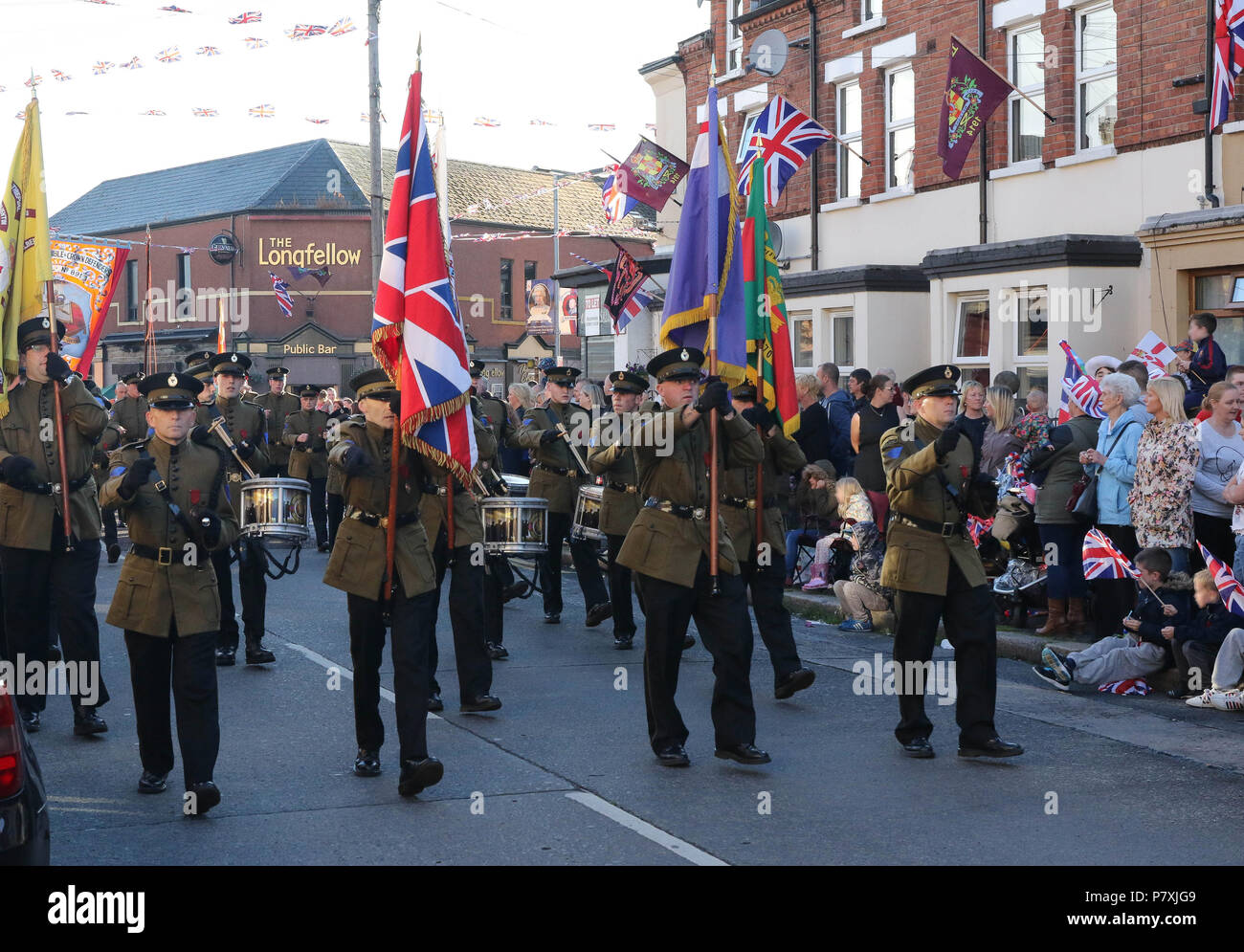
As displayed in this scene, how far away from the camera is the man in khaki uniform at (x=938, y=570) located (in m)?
7.53

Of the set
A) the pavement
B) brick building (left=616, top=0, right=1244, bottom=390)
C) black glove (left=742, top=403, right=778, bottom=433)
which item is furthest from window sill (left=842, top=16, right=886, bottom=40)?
black glove (left=742, top=403, right=778, bottom=433)

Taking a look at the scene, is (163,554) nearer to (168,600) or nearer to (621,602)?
(168,600)

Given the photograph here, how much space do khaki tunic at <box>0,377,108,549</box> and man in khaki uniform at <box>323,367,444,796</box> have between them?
2115 mm

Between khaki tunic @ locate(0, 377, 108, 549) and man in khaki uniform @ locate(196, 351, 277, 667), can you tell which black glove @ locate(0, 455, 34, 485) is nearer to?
khaki tunic @ locate(0, 377, 108, 549)

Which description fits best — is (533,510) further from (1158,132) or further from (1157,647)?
(1158,132)

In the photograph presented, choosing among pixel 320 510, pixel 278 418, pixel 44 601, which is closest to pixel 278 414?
pixel 278 418

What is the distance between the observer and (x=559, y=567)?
40.7ft

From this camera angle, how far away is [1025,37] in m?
17.8

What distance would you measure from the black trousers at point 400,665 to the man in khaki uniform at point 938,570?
8.06 ft

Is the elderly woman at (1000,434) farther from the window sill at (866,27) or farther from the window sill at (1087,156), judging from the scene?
the window sill at (866,27)

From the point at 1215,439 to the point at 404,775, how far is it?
20.7ft

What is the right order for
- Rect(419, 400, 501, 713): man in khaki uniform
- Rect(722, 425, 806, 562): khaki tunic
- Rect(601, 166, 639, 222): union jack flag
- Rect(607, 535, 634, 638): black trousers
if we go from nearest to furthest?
Rect(419, 400, 501, 713): man in khaki uniform, Rect(722, 425, 806, 562): khaki tunic, Rect(607, 535, 634, 638): black trousers, Rect(601, 166, 639, 222): union jack flag

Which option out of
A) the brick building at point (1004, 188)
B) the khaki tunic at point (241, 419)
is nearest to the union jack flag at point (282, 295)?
the brick building at point (1004, 188)

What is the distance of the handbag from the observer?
1055 centimetres
